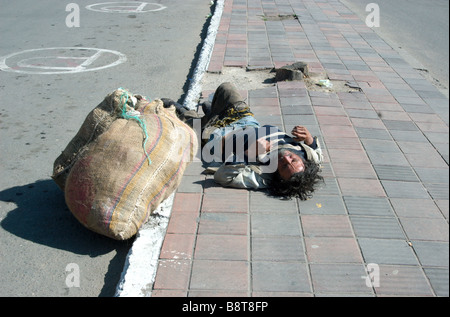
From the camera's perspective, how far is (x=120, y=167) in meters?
3.29

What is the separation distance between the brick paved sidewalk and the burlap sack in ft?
0.93

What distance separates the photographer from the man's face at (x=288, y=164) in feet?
11.9

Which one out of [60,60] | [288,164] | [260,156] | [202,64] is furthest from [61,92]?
[288,164]

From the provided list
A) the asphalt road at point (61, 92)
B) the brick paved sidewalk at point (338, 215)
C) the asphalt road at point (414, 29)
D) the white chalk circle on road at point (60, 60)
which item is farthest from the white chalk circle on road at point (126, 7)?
the brick paved sidewalk at point (338, 215)

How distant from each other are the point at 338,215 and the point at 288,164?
21.3 inches

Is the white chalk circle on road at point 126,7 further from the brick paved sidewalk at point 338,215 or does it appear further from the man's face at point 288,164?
the man's face at point 288,164

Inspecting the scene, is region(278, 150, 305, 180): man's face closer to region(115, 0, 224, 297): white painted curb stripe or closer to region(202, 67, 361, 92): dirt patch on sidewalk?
region(115, 0, 224, 297): white painted curb stripe

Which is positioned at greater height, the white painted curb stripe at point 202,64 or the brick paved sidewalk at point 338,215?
the white painted curb stripe at point 202,64

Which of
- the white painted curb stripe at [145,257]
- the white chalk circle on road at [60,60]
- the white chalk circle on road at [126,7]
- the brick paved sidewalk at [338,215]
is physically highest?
the white chalk circle on road at [126,7]

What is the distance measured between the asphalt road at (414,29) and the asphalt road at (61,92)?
3.33m

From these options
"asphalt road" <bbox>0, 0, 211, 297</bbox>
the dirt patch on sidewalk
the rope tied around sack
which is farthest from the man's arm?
the dirt patch on sidewalk

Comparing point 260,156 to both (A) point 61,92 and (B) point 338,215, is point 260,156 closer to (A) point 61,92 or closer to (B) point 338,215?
(B) point 338,215
